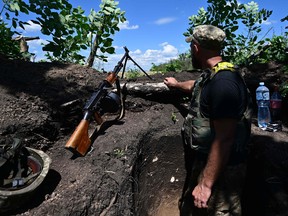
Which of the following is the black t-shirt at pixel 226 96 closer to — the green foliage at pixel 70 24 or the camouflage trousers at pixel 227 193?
the camouflage trousers at pixel 227 193

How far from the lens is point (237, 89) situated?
2.61 m

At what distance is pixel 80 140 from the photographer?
130 inches

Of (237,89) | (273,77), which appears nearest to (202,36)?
(237,89)

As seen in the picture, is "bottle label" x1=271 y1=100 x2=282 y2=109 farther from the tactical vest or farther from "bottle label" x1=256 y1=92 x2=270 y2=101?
the tactical vest

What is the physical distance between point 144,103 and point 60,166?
172 cm

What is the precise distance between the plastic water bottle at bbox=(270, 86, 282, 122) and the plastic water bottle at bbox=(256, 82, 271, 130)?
0.08 metres

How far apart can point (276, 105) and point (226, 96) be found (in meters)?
2.48

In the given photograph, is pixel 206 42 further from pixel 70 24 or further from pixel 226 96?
pixel 70 24

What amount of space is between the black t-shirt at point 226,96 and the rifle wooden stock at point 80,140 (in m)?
1.33

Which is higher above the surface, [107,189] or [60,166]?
[60,166]

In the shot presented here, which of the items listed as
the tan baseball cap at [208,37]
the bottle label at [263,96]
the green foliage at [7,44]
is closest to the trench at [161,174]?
the bottle label at [263,96]

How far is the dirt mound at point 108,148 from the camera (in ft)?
10.3

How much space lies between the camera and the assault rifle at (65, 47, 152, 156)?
10.7 ft

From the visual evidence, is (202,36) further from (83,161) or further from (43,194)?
(43,194)
